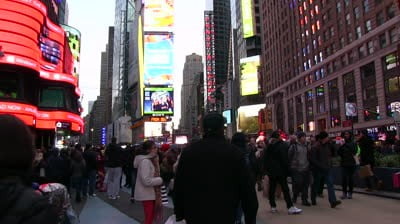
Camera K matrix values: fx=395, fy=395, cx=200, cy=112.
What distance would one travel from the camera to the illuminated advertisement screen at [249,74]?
109 meters

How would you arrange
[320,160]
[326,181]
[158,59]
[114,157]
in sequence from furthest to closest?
[158,59], [114,157], [320,160], [326,181]

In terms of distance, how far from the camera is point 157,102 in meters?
76.6

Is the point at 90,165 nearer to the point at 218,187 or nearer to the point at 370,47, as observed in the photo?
the point at 218,187

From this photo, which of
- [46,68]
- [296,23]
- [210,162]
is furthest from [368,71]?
[210,162]

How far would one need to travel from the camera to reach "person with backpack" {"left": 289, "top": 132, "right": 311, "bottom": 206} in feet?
36.6

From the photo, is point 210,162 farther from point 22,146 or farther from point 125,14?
point 125,14

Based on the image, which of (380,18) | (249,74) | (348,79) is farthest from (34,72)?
(249,74)

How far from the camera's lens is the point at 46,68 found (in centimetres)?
3819

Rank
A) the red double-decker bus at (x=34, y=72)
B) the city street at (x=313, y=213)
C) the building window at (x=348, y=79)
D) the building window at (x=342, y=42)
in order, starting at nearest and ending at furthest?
the city street at (x=313, y=213)
the red double-decker bus at (x=34, y=72)
the building window at (x=348, y=79)
the building window at (x=342, y=42)

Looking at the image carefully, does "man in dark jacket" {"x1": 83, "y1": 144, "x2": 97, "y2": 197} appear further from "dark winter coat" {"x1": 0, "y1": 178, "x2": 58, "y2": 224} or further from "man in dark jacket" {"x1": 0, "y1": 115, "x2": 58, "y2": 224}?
"dark winter coat" {"x1": 0, "y1": 178, "x2": 58, "y2": 224}

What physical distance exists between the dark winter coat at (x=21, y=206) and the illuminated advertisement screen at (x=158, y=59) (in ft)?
287

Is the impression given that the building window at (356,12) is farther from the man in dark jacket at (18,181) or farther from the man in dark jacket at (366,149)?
the man in dark jacket at (18,181)

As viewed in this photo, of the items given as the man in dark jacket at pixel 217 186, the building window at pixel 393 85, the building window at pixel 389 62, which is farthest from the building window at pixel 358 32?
the man in dark jacket at pixel 217 186

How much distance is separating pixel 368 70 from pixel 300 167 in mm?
48500
